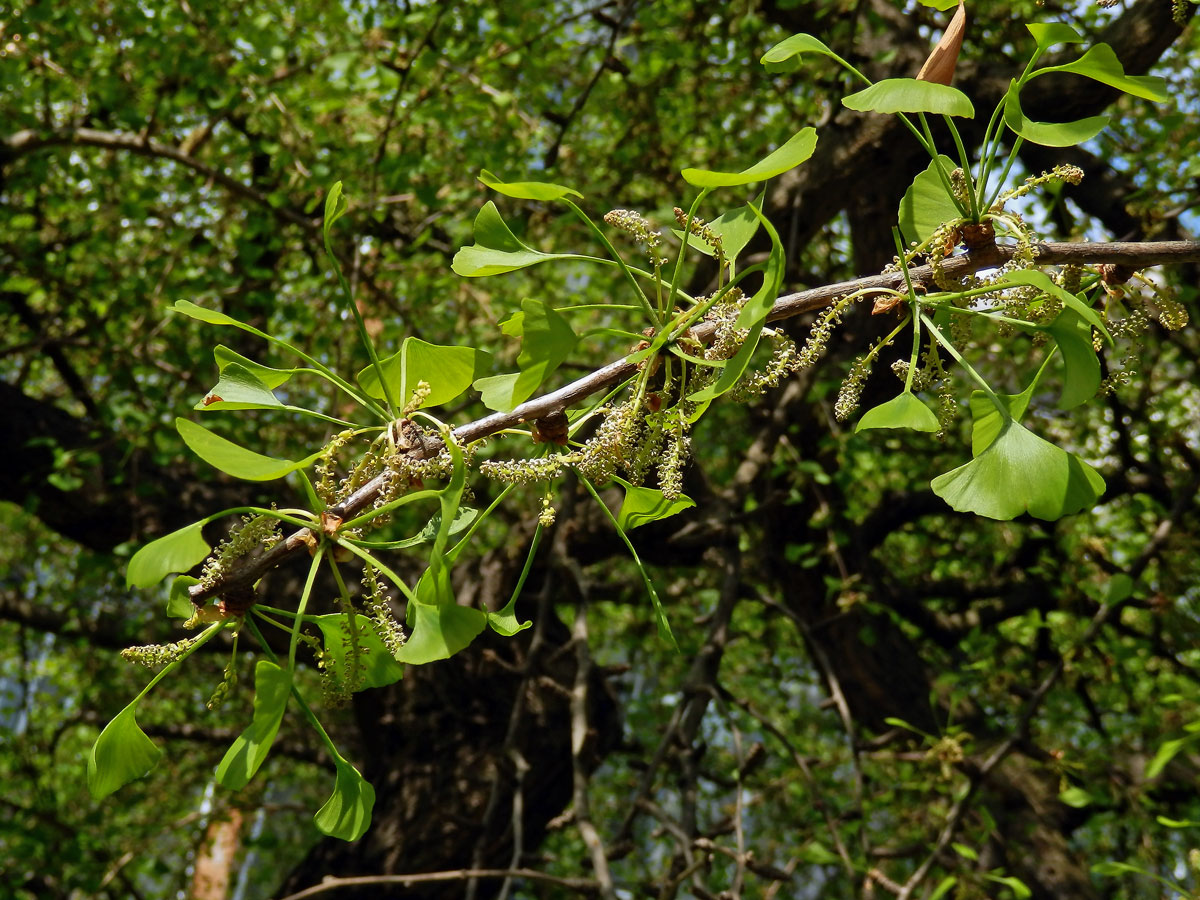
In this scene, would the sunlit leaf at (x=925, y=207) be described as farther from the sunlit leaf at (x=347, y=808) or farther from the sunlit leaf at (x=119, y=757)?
the sunlit leaf at (x=119, y=757)

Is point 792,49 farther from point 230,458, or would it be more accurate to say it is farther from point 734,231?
point 230,458

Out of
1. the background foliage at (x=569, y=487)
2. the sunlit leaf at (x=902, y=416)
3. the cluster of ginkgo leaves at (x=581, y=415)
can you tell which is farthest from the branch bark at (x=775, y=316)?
the background foliage at (x=569, y=487)

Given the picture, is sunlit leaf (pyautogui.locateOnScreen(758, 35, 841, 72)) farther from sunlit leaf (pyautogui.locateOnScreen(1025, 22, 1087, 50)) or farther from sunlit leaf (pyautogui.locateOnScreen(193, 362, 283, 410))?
sunlit leaf (pyautogui.locateOnScreen(193, 362, 283, 410))

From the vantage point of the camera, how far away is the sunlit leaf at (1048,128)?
→ 84 centimetres

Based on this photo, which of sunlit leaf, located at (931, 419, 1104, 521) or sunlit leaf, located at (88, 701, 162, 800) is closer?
sunlit leaf, located at (931, 419, 1104, 521)

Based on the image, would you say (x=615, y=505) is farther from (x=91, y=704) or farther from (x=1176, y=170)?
(x=91, y=704)

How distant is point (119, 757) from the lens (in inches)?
34.2

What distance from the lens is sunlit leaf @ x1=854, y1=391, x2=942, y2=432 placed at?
0.75m

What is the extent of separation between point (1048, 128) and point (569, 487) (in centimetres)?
198

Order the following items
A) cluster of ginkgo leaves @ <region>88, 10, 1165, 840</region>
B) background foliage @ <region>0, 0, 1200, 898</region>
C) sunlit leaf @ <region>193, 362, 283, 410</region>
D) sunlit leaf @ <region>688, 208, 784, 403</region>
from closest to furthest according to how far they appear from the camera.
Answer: sunlit leaf @ <region>688, 208, 784, 403</region> < cluster of ginkgo leaves @ <region>88, 10, 1165, 840</region> < sunlit leaf @ <region>193, 362, 283, 410</region> < background foliage @ <region>0, 0, 1200, 898</region>

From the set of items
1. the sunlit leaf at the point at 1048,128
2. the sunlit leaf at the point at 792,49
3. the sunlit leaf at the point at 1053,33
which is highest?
the sunlit leaf at the point at 792,49

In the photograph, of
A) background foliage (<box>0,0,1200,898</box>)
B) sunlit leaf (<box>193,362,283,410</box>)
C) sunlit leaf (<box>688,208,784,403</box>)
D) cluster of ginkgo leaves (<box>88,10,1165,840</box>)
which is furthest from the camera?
background foliage (<box>0,0,1200,898</box>)

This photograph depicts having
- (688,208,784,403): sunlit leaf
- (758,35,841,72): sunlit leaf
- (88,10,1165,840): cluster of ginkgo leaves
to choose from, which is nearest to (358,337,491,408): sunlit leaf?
(88,10,1165,840): cluster of ginkgo leaves

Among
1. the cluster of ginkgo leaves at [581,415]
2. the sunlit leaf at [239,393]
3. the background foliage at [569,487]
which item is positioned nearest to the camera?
the cluster of ginkgo leaves at [581,415]
